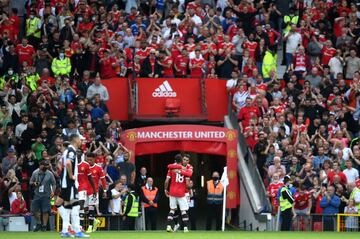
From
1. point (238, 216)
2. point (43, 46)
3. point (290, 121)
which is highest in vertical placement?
point (43, 46)

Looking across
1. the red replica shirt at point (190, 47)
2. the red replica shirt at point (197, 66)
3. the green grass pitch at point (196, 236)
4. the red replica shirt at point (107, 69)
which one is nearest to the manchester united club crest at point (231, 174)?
the red replica shirt at point (197, 66)

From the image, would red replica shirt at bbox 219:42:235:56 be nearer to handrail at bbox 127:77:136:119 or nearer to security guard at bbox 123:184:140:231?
handrail at bbox 127:77:136:119

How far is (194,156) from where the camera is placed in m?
41.4

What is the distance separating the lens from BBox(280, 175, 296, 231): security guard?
1256 inches

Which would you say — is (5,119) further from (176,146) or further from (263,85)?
(263,85)

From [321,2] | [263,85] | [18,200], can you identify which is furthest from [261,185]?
[321,2]

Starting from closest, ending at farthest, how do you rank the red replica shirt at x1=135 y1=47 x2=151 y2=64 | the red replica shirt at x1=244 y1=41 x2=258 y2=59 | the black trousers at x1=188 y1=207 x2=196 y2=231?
1. the black trousers at x1=188 y1=207 x2=196 y2=231
2. the red replica shirt at x1=135 y1=47 x2=151 y2=64
3. the red replica shirt at x1=244 y1=41 x2=258 y2=59

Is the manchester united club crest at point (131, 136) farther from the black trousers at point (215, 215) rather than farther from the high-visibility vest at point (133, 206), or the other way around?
the high-visibility vest at point (133, 206)

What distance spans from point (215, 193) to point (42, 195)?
572 cm

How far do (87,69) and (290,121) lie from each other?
664cm

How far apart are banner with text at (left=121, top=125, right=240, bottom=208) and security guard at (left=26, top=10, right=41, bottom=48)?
5.51m

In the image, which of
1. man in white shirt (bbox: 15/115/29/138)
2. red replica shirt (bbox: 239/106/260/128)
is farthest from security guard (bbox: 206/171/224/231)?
man in white shirt (bbox: 15/115/29/138)

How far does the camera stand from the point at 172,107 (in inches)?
1490

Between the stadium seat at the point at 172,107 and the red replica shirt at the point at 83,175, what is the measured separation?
33.8 feet
